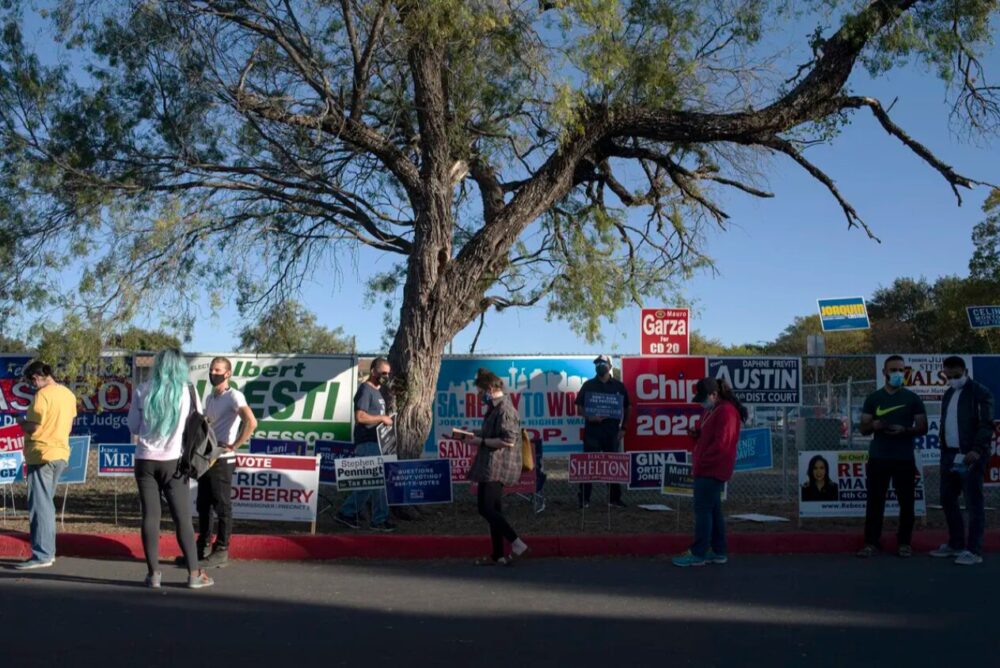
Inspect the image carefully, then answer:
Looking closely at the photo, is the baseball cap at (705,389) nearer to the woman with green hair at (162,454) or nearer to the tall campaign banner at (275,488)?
the tall campaign banner at (275,488)

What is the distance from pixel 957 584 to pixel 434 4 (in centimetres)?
736

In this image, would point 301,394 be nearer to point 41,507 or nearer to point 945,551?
point 41,507

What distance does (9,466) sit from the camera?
10578 mm

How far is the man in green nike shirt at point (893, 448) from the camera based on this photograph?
30.6 feet

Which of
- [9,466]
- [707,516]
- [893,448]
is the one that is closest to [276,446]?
[9,466]

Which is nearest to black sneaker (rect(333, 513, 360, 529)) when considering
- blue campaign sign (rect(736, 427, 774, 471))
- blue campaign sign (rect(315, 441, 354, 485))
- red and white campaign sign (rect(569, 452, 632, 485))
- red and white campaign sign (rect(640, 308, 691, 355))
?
blue campaign sign (rect(315, 441, 354, 485))

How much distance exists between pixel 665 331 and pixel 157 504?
7057mm

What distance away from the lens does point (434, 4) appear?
10422 millimetres

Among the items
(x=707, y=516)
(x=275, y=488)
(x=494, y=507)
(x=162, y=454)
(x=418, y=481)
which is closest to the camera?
(x=162, y=454)

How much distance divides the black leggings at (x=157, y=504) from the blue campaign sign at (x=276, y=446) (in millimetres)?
4201

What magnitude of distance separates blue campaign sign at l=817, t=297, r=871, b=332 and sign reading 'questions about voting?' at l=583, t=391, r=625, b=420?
8.23 metres

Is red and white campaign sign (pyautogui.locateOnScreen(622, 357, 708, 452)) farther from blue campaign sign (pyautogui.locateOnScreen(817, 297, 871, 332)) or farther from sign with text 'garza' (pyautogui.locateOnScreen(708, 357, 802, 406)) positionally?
blue campaign sign (pyautogui.locateOnScreen(817, 297, 871, 332))

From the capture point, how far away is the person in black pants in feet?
39.5

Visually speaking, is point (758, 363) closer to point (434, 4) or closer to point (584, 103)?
point (584, 103)
